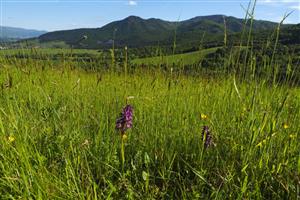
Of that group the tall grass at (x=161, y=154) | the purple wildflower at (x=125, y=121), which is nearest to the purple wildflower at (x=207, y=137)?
the tall grass at (x=161, y=154)

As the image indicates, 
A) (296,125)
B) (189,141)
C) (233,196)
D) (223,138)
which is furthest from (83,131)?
(296,125)

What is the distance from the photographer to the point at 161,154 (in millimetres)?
2092

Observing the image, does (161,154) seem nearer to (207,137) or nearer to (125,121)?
(207,137)

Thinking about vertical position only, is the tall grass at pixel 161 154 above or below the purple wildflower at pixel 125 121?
below

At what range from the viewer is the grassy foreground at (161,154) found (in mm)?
1721

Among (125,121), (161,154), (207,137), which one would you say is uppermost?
(125,121)

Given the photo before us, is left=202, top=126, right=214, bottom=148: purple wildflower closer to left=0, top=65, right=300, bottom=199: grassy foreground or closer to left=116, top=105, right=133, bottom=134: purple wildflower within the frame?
left=0, top=65, right=300, bottom=199: grassy foreground

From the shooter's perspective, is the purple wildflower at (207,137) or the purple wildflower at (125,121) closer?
the purple wildflower at (125,121)

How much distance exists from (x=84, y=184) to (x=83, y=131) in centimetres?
63

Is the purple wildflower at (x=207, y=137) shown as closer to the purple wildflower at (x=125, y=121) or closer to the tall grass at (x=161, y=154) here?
the tall grass at (x=161, y=154)

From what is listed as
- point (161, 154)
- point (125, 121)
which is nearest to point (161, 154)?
point (161, 154)

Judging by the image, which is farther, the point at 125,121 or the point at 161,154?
the point at 161,154

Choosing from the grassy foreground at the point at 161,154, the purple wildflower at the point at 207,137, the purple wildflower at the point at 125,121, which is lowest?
the grassy foreground at the point at 161,154

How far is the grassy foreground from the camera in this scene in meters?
1.72
